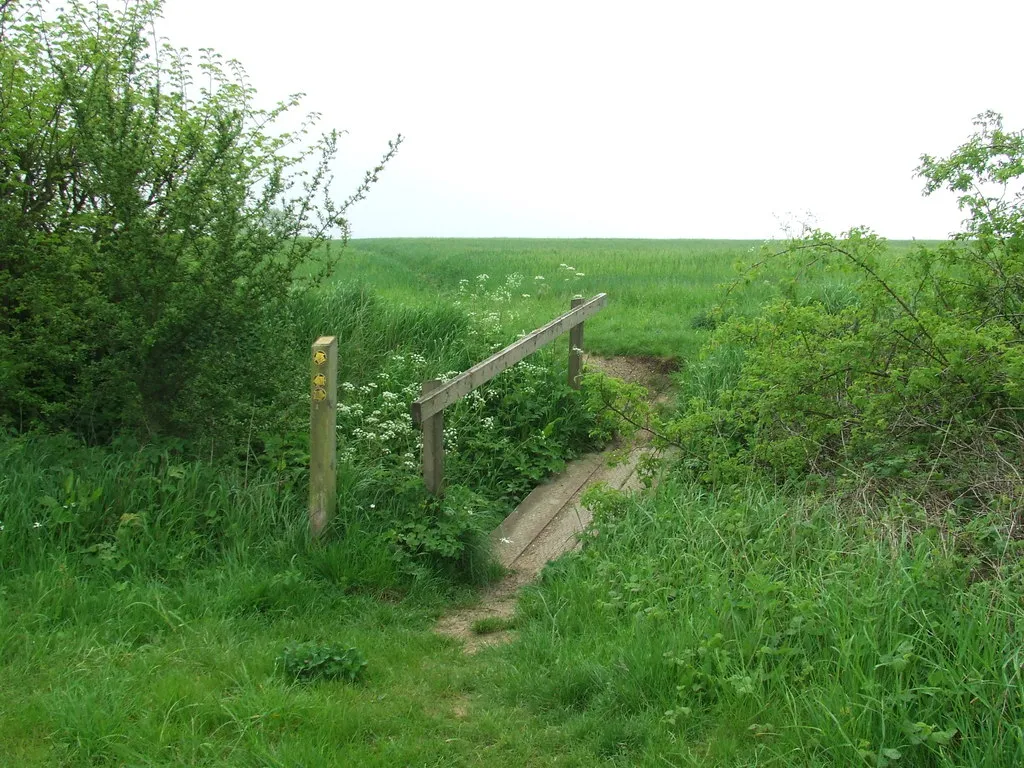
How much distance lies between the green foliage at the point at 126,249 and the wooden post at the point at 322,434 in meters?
0.91

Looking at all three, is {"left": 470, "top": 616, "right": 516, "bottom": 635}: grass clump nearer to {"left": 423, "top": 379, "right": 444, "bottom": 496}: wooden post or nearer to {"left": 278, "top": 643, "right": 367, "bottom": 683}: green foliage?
{"left": 278, "top": 643, "right": 367, "bottom": 683}: green foliage

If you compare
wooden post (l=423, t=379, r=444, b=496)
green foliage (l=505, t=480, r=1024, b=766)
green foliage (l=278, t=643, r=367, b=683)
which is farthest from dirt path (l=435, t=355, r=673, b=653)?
green foliage (l=278, t=643, r=367, b=683)

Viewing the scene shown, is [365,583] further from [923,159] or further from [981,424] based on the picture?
[923,159]

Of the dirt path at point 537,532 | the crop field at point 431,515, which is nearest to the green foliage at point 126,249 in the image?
the crop field at point 431,515

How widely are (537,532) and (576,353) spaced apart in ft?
9.15

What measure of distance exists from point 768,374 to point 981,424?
55.6 inches

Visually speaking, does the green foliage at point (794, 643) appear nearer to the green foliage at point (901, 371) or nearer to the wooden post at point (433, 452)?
the green foliage at point (901, 371)

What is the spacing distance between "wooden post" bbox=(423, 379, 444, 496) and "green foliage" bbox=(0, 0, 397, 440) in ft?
4.21

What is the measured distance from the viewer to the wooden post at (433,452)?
20.2 feet

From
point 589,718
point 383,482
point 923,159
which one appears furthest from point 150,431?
point 923,159

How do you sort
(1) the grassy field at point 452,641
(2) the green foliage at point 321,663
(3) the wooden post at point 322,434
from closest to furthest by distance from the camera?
(1) the grassy field at point 452,641, (2) the green foliage at point 321,663, (3) the wooden post at point 322,434

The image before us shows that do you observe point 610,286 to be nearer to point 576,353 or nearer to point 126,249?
point 576,353

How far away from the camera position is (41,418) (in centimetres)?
674

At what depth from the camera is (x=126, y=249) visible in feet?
19.3
